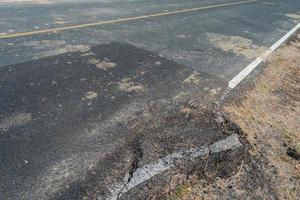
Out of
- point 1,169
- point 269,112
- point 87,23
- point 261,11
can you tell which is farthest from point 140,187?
point 261,11

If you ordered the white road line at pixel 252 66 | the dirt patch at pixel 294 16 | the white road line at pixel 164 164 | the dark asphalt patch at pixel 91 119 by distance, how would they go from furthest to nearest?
the dirt patch at pixel 294 16 → the white road line at pixel 252 66 → the dark asphalt patch at pixel 91 119 → the white road line at pixel 164 164

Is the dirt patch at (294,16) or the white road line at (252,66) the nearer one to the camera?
the white road line at (252,66)

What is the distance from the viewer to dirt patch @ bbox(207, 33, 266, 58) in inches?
371

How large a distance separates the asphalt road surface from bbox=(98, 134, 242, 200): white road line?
4 cm

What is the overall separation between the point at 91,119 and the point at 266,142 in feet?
8.42

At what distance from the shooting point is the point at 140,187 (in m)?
3.77

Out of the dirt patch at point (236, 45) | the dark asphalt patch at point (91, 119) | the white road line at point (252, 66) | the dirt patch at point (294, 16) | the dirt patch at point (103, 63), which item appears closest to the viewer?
the dark asphalt patch at point (91, 119)

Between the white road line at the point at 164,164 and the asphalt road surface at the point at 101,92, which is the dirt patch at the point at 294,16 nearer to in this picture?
the asphalt road surface at the point at 101,92

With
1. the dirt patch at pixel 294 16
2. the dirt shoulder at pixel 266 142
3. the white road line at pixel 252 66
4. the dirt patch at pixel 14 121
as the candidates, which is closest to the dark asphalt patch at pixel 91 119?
the dirt patch at pixel 14 121

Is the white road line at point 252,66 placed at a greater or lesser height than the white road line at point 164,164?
lesser

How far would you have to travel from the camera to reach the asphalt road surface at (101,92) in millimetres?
3939

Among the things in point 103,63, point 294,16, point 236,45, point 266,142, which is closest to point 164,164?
point 266,142

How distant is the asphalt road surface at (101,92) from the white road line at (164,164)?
0.04m

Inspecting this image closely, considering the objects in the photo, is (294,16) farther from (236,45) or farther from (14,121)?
(14,121)
